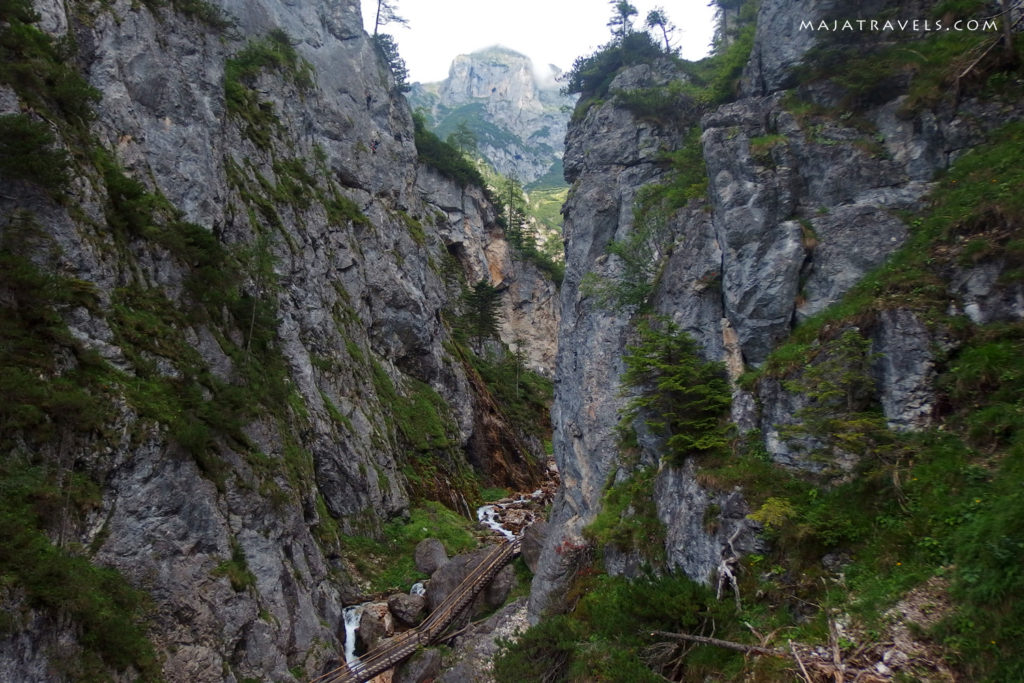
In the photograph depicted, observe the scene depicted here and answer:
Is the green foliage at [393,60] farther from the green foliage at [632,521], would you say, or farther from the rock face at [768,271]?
the green foliage at [632,521]

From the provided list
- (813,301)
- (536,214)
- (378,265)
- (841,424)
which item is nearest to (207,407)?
(841,424)

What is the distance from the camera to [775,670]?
8734 mm

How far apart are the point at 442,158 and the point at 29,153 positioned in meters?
46.9

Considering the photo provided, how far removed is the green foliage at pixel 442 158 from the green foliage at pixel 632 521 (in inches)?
1807

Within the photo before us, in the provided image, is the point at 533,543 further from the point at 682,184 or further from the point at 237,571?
the point at 682,184

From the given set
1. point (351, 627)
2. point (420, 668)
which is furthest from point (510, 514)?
point (420, 668)

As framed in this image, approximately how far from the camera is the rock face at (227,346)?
13641 mm

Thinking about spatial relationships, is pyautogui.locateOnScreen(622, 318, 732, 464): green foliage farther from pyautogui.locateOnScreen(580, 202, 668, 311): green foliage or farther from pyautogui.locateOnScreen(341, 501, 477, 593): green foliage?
pyautogui.locateOnScreen(341, 501, 477, 593): green foliage

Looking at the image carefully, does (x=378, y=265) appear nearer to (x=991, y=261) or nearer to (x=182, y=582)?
(x=182, y=582)

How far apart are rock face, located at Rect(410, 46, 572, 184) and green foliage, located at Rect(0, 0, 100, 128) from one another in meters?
146

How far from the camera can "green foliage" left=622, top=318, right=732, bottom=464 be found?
47.9 ft

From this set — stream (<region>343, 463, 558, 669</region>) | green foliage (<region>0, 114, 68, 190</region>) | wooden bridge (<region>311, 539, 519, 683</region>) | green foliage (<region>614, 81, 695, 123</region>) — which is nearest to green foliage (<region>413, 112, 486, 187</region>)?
green foliage (<region>614, 81, 695, 123</region>)

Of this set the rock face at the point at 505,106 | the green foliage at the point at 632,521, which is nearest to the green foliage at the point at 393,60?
the green foliage at the point at 632,521

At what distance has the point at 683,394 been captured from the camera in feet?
50.6
